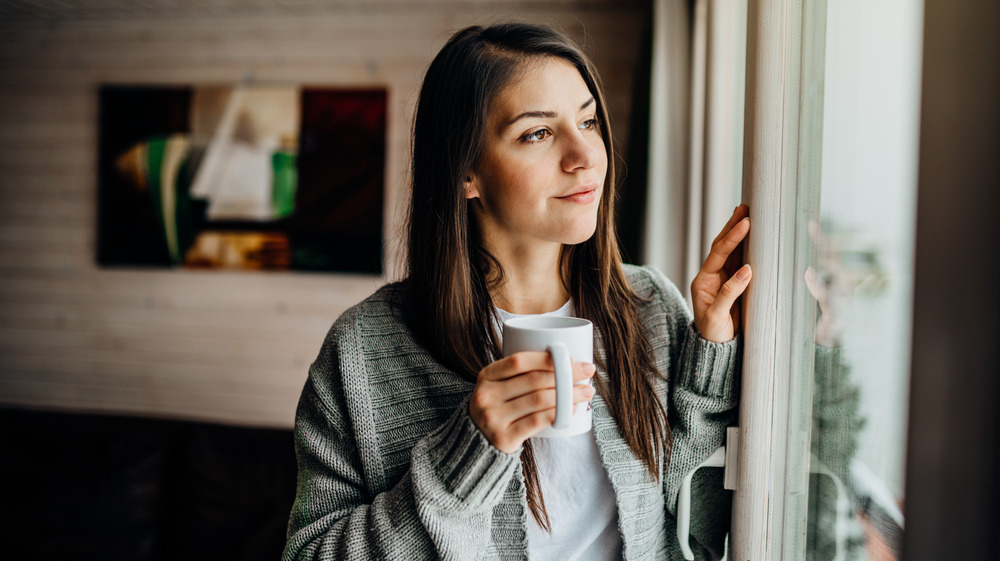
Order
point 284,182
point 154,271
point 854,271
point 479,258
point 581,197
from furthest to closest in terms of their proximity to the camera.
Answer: point 154,271, point 284,182, point 479,258, point 581,197, point 854,271

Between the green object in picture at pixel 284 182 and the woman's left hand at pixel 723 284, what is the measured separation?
2582 mm

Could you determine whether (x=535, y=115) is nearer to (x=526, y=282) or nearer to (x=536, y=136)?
(x=536, y=136)

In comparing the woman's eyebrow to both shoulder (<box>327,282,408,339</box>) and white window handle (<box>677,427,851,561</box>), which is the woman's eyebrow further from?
white window handle (<box>677,427,851,561</box>)

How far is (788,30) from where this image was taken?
736 mm

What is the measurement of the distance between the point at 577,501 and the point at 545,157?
51 centimetres

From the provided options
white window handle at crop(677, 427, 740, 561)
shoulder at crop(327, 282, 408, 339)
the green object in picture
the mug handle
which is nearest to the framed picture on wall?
the green object in picture

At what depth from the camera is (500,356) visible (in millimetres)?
911

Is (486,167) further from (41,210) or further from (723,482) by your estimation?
(41,210)

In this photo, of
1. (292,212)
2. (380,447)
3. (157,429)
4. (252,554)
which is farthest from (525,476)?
(292,212)

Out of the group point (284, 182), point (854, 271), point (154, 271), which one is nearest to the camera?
point (854, 271)

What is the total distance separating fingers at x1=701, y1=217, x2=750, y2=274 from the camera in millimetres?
763

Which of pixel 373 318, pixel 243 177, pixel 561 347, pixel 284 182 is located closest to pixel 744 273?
pixel 561 347

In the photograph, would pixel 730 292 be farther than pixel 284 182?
No

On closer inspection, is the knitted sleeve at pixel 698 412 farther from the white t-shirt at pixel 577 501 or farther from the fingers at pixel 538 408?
the fingers at pixel 538 408
